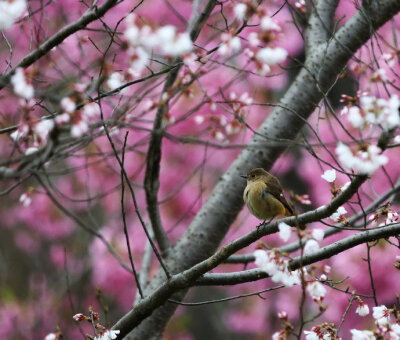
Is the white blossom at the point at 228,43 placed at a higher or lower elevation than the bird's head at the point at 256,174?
lower

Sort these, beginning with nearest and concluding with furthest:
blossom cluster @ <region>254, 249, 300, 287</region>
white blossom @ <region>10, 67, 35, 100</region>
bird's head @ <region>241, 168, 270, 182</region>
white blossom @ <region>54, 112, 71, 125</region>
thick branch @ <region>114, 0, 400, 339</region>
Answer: white blossom @ <region>54, 112, 71, 125</region>
white blossom @ <region>10, 67, 35, 100</region>
blossom cluster @ <region>254, 249, 300, 287</region>
bird's head @ <region>241, 168, 270, 182</region>
thick branch @ <region>114, 0, 400, 339</region>

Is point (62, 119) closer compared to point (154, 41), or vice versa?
point (62, 119)

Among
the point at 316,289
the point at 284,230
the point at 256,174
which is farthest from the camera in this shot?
the point at 256,174

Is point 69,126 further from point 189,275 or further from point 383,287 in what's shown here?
point 383,287

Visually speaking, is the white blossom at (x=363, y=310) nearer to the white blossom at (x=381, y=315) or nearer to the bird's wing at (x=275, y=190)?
the white blossom at (x=381, y=315)

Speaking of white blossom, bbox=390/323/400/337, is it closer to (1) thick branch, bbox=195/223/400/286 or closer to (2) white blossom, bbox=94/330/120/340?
(1) thick branch, bbox=195/223/400/286

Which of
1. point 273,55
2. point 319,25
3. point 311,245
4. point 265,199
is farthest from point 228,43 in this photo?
point 319,25

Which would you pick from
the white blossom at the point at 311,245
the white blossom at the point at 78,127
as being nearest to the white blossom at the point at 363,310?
the white blossom at the point at 311,245

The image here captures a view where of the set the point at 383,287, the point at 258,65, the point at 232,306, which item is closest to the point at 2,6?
the point at 258,65

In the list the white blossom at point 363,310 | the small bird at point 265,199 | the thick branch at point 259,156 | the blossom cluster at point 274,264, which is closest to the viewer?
the blossom cluster at point 274,264

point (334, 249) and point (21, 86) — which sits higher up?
point (21, 86)

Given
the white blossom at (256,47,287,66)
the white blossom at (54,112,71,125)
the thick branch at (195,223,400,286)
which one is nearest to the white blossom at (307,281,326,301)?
the thick branch at (195,223,400,286)

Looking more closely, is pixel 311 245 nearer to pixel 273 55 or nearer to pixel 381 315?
pixel 381 315

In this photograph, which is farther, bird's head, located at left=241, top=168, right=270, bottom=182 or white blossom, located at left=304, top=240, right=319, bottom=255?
bird's head, located at left=241, top=168, right=270, bottom=182
